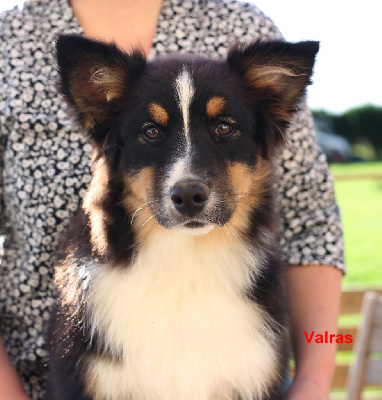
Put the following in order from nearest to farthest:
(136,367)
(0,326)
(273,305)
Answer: (136,367) < (273,305) < (0,326)

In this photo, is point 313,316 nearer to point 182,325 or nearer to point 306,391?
point 306,391

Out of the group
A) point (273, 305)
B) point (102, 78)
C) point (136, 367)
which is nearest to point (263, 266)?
point (273, 305)

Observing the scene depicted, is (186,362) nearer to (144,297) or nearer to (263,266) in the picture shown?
(144,297)

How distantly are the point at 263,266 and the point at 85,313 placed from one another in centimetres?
67

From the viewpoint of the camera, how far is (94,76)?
88.7 inches

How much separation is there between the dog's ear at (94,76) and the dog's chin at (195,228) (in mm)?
471

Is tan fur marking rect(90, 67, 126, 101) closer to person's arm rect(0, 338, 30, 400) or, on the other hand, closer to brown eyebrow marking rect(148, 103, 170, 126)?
brown eyebrow marking rect(148, 103, 170, 126)

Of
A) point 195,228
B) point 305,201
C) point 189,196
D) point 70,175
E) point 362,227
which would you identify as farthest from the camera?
point 362,227

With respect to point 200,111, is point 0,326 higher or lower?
lower

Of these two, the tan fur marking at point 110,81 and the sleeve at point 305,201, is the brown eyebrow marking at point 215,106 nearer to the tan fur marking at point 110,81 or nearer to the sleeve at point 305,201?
the tan fur marking at point 110,81

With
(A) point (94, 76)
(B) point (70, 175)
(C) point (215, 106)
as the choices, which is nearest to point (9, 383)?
(B) point (70, 175)

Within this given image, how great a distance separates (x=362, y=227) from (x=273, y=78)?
11243mm

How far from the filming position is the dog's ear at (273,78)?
7.35 ft

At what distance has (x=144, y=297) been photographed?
89.9 inches
